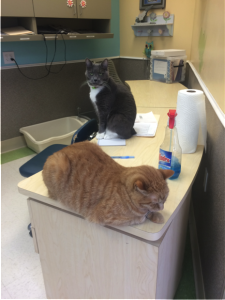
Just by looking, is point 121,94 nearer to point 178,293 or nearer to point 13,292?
point 178,293

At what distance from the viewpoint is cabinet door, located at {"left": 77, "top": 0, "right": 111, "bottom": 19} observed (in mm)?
2264

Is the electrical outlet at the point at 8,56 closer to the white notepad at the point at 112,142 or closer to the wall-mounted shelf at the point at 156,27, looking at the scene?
the wall-mounted shelf at the point at 156,27

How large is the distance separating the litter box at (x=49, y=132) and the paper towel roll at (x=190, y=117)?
5.26 ft

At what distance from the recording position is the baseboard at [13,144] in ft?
8.39

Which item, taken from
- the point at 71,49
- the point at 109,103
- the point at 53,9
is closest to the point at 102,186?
the point at 109,103

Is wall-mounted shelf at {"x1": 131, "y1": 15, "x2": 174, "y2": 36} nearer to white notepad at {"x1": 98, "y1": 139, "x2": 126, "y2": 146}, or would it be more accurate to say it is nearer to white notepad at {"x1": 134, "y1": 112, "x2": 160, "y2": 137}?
white notepad at {"x1": 134, "y1": 112, "x2": 160, "y2": 137}

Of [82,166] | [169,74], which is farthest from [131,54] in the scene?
[82,166]

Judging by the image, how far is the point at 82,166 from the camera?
75 centimetres

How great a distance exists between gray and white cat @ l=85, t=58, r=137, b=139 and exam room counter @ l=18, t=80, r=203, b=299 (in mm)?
126

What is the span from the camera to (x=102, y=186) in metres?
0.70

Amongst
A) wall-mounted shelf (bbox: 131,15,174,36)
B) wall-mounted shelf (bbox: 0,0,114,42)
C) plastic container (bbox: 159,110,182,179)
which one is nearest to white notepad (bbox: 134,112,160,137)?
A: plastic container (bbox: 159,110,182,179)

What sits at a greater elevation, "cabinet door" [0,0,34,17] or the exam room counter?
"cabinet door" [0,0,34,17]

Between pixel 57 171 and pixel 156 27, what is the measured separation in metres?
2.59

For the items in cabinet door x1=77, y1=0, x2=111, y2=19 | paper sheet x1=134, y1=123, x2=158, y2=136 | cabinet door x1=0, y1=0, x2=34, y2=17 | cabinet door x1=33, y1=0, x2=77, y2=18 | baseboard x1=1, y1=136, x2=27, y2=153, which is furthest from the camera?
baseboard x1=1, y1=136, x2=27, y2=153
